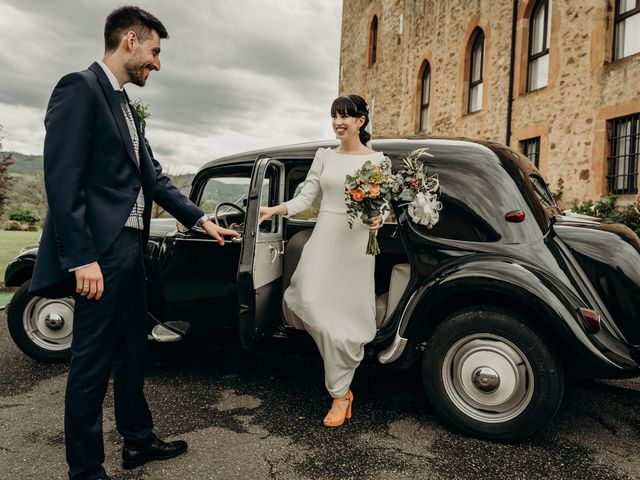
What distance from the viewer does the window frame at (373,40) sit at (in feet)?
67.8

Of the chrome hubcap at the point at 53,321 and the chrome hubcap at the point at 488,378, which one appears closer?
the chrome hubcap at the point at 488,378

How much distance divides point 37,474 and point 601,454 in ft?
9.72

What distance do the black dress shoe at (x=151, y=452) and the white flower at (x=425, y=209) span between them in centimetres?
185

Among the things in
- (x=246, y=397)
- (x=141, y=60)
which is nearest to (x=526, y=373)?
(x=246, y=397)

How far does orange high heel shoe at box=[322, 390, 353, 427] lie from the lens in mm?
3008

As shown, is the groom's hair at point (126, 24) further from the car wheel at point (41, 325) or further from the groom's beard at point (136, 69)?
the car wheel at point (41, 325)

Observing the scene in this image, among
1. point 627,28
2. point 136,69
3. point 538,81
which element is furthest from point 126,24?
point 538,81

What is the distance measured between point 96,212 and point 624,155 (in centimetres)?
995

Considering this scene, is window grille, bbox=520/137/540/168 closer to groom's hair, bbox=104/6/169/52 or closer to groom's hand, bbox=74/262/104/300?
groom's hair, bbox=104/6/169/52

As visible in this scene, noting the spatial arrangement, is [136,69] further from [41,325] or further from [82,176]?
[41,325]

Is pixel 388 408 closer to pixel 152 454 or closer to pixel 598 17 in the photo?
pixel 152 454

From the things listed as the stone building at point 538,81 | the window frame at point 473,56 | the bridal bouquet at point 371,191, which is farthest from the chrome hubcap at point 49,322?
the window frame at point 473,56

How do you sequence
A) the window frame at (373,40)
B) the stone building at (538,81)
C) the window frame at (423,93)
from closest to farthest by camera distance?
the stone building at (538,81), the window frame at (423,93), the window frame at (373,40)

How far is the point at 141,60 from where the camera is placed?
2.21 meters
